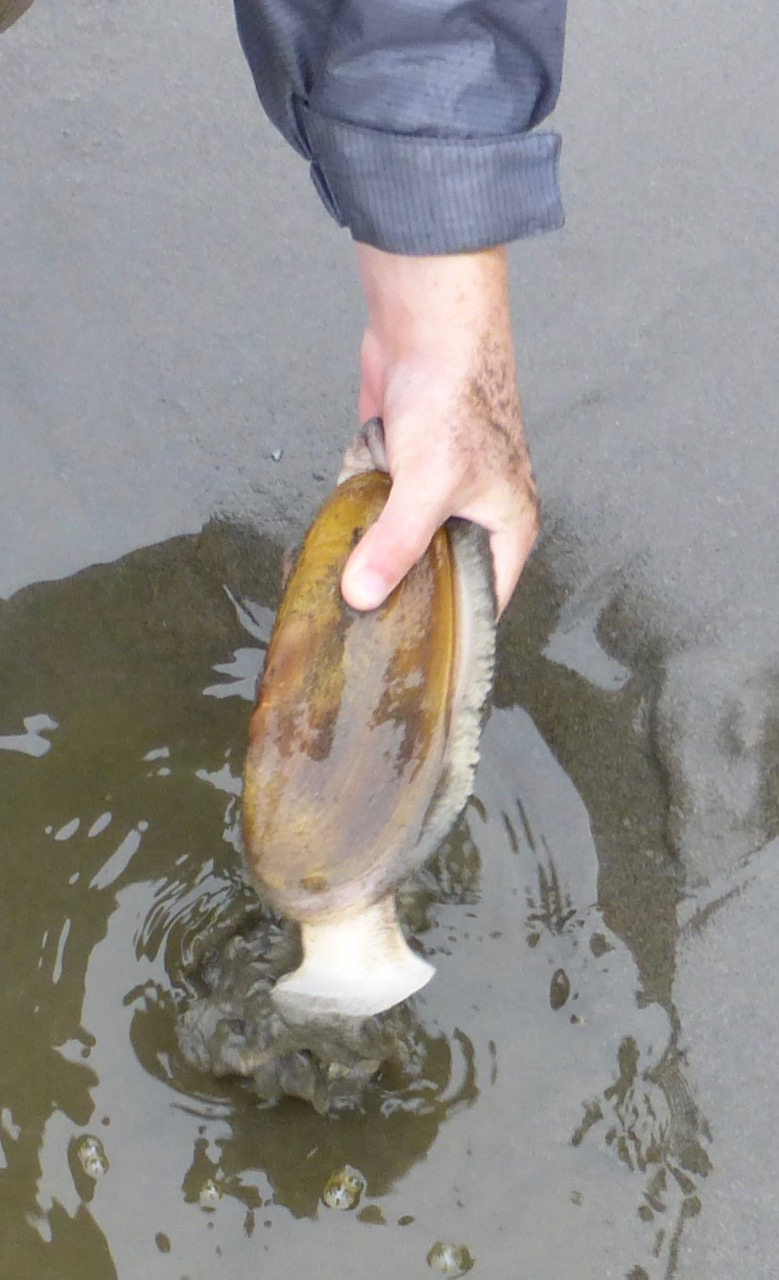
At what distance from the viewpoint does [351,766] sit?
5.83ft

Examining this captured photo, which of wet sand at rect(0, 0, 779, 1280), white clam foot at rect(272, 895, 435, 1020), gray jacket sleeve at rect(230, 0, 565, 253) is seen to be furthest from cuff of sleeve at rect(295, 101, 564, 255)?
white clam foot at rect(272, 895, 435, 1020)

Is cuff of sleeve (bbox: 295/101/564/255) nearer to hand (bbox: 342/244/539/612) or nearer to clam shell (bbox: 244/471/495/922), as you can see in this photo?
hand (bbox: 342/244/539/612)

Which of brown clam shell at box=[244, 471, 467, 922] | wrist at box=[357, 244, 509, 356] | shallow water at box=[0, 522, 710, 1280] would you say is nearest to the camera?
brown clam shell at box=[244, 471, 467, 922]

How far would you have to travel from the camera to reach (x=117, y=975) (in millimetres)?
2230

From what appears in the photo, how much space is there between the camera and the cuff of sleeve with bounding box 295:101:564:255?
183 centimetres

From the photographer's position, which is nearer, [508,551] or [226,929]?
[508,551]

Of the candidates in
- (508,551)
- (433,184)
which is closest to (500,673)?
(508,551)

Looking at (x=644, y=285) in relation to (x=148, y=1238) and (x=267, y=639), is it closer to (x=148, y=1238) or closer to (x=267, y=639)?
(x=267, y=639)

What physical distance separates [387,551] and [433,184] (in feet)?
→ 1.91

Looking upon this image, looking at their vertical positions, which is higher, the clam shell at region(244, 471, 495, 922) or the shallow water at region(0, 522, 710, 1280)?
the clam shell at region(244, 471, 495, 922)

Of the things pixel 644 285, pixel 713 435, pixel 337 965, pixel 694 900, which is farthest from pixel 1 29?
pixel 694 900

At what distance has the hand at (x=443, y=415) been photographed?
1.82 meters

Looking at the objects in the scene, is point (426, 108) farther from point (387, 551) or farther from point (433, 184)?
point (387, 551)

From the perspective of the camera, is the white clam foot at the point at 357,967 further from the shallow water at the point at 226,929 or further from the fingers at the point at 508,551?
the fingers at the point at 508,551
